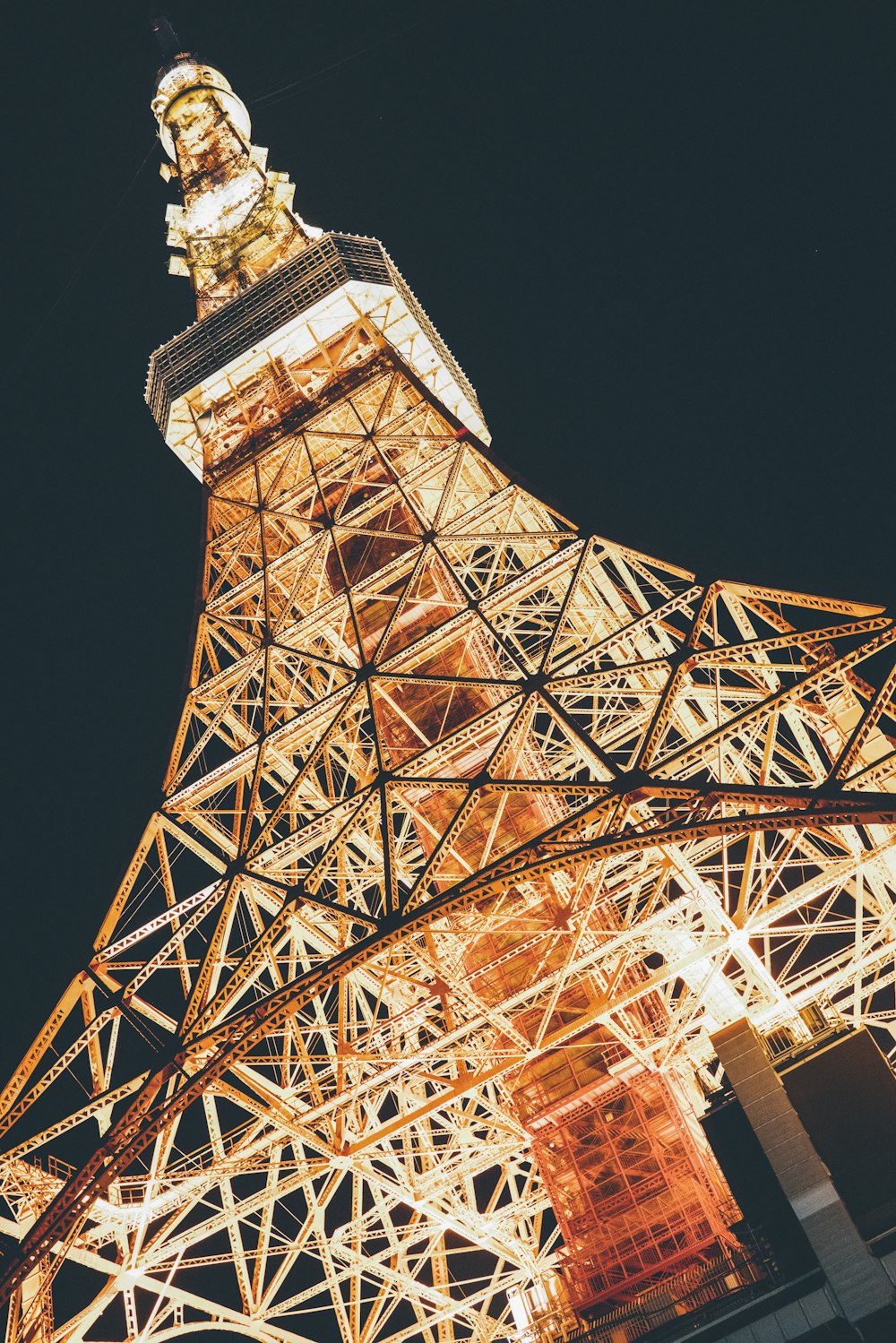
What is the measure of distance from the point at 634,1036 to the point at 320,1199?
6837 mm

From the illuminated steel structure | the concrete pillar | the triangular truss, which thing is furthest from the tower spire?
the concrete pillar

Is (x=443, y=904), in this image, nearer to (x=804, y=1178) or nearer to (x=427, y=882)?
(x=427, y=882)

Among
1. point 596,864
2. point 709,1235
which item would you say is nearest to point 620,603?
point 596,864

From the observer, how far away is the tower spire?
37.2 meters

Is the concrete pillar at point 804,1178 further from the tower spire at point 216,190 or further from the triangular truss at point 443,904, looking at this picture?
the tower spire at point 216,190

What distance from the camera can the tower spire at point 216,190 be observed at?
37.2m

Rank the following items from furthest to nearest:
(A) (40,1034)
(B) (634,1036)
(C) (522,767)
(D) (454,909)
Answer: (C) (522,767) → (B) (634,1036) → (A) (40,1034) → (D) (454,909)

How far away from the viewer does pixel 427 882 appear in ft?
48.0

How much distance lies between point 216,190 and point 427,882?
3268 cm

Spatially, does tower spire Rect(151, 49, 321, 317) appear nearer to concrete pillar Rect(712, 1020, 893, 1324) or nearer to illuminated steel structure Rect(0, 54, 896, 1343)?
illuminated steel structure Rect(0, 54, 896, 1343)

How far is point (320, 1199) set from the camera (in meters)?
21.4

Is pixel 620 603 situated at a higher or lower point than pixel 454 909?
higher

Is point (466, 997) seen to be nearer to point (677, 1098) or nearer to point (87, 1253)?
point (677, 1098)

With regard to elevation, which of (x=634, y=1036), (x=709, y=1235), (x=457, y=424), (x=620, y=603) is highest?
(x=457, y=424)
